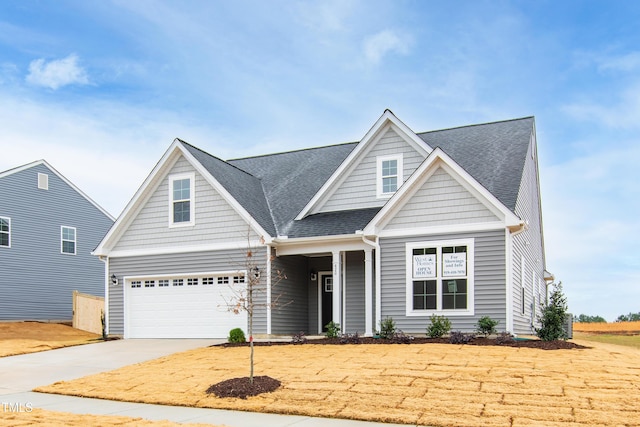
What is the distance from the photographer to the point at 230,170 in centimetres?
2342

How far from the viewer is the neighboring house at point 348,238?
57.4ft

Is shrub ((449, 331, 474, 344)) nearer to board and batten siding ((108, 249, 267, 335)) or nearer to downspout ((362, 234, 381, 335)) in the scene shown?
downspout ((362, 234, 381, 335))

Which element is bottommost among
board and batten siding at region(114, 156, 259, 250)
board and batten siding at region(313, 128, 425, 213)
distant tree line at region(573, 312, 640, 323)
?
distant tree line at region(573, 312, 640, 323)

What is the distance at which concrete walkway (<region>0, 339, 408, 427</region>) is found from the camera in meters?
9.80

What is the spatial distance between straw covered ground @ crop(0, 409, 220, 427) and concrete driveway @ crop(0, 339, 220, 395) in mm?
3201

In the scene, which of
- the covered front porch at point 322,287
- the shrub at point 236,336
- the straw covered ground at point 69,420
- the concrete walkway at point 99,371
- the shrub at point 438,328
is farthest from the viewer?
the covered front porch at point 322,287

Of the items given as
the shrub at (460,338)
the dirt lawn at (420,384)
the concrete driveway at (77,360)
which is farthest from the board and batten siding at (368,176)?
the dirt lawn at (420,384)

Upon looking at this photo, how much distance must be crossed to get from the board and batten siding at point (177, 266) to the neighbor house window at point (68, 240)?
9.67 metres

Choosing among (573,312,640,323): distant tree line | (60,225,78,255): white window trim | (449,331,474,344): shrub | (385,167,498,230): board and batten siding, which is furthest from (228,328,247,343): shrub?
(573,312,640,323): distant tree line

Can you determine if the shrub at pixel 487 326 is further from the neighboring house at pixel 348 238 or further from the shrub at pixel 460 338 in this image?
the shrub at pixel 460 338

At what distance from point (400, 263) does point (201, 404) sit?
859 cm

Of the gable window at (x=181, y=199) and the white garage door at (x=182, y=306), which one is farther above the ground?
the gable window at (x=181, y=199)

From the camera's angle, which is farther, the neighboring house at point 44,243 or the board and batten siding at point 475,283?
the neighboring house at point 44,243

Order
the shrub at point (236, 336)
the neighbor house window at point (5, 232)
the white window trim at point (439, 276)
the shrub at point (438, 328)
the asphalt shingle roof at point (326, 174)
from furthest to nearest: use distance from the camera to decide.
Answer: the neighbor house window at point (5, 232)
the asphalt shingle roof at point (326, 174)
the shrub at point (236, 336)
the white window trim at point (439, 276)
the shrub at point (438, 328)
